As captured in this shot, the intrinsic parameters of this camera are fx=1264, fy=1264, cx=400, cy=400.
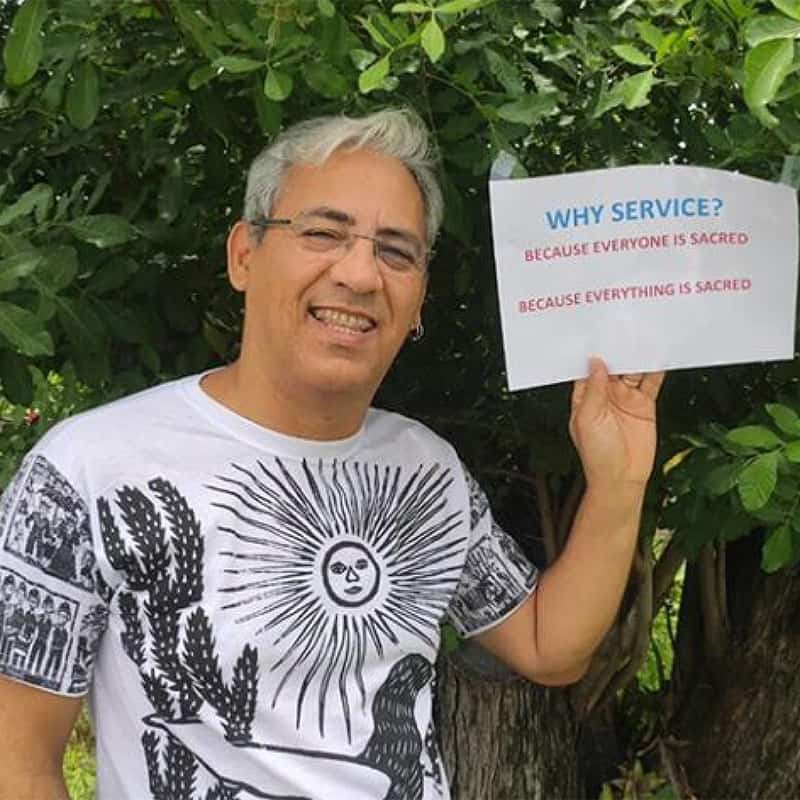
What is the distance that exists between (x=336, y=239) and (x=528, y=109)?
0.99ft

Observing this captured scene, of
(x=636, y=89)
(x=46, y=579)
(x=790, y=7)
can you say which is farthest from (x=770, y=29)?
(x=46, y=579)

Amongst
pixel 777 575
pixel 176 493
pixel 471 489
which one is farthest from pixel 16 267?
pixel 777 575

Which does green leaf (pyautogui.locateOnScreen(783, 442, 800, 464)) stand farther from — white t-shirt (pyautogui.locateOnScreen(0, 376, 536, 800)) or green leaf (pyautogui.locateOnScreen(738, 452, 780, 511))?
white t-shirt (pyautogui.locateOnScreen(0, 376, 536, 800))

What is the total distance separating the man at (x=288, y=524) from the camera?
1.57m

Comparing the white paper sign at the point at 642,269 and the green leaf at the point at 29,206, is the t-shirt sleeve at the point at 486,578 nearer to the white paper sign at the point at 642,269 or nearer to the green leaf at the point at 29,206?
the white paper sign at the point at 642,269

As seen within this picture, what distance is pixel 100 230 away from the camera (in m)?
1.73

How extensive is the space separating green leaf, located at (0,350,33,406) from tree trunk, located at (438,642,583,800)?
3.71ft

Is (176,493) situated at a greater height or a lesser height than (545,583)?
greater

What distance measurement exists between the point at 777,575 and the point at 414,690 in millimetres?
1192

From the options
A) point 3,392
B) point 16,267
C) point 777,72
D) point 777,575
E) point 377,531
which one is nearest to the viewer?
point 777,72

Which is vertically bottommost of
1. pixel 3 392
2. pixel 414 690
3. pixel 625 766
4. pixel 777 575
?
pixel 625 766

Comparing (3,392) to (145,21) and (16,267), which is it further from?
(145,21)

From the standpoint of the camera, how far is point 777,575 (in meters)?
2.64

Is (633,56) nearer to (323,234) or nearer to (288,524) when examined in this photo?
(323,234)
